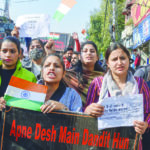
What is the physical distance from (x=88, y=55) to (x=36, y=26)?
1901mm

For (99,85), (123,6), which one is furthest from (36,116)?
(123,6)

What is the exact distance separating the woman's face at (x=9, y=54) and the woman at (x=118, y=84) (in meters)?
0.98

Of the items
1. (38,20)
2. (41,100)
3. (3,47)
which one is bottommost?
(41,100)

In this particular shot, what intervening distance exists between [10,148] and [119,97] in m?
1.10

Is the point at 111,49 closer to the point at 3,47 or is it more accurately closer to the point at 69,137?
the point at 69,137

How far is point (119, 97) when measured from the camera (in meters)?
2.00

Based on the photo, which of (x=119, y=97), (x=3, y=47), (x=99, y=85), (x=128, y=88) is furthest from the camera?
(x=3, y=47)

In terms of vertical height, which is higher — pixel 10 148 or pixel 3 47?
pixel 3 47

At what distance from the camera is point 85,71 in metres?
3.41

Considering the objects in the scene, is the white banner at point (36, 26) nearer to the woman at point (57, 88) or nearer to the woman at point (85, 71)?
the woman at point (85, 71)

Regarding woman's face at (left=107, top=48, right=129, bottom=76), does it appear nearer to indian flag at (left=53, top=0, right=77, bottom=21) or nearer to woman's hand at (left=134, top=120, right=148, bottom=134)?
woman's hand at (left=134, top=120, right=148, bottom=134)

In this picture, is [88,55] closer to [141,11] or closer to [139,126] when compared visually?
[139,126]

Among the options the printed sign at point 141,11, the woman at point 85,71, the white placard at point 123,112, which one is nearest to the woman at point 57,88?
the white placard at point 123,112

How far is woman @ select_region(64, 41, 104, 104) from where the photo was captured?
323 cm
